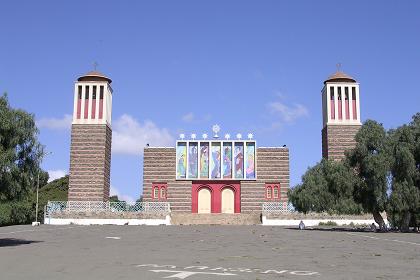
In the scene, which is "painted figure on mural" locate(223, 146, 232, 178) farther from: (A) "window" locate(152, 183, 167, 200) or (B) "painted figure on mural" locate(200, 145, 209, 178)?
(A) "window" locate(152, 183, 167, 200)

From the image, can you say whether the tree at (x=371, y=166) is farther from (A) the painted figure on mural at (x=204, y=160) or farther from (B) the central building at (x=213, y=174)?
(A) the painted figure on mural at (x=204, y=160)

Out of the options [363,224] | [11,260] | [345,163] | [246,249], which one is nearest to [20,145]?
[11,260]

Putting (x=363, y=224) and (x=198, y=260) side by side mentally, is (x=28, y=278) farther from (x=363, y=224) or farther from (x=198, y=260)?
(x=363, y=224)

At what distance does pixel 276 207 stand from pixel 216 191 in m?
7.62

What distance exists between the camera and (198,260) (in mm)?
15289

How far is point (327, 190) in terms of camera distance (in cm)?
3597

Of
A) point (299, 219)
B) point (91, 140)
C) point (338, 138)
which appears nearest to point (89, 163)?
point (91, 140)

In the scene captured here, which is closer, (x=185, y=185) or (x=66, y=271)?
(x=66, y=271)

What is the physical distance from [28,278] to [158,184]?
45.4 metres

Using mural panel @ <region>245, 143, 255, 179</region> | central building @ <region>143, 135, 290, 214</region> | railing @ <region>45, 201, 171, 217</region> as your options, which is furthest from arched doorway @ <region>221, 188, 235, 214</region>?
railing @ <region>45, 201, 171, 217</region>

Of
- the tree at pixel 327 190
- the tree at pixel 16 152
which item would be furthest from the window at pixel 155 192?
the tree at pixel 16 152

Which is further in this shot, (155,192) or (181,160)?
(181,160)

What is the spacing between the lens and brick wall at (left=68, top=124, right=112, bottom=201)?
52281 millimetres

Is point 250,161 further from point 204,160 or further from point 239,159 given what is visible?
point 204,160
